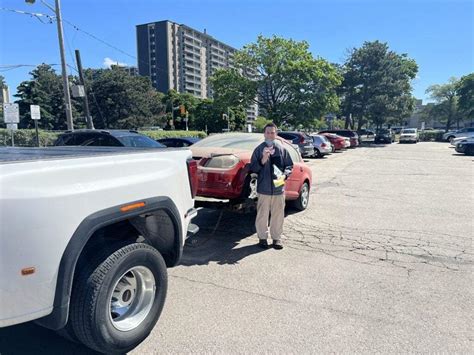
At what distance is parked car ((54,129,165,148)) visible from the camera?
10086 mm

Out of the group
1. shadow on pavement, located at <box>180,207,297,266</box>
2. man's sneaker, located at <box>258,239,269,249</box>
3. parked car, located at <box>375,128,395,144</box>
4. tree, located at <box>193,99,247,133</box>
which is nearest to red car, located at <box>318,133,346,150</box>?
parked car, located at <box>375,128,395,144</box>

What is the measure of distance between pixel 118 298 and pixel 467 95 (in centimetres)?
7068

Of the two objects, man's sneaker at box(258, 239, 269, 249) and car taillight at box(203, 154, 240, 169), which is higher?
car taillight at box(203, 154, 240, 169)

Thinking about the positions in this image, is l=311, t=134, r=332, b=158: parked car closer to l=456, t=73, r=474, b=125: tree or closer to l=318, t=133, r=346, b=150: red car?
Answer: l=318, t=133, r=346, b=150: red car

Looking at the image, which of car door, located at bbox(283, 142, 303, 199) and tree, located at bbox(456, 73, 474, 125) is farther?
tree, located at bbox(456, 73, 474, 125)

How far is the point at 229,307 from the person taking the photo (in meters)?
3.53

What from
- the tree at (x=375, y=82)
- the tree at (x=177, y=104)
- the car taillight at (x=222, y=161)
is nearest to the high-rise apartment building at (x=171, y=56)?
the tree at (x=177, y=104)

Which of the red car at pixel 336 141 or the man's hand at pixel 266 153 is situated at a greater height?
the man's hand at pixel 266 153

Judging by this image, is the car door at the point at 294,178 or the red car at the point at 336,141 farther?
the red car at the point at 336,141

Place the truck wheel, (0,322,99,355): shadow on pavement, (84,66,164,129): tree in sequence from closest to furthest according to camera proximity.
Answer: the truck wheel, (0,322,99,355): shadow on pavement, (84,66,164,129): tree

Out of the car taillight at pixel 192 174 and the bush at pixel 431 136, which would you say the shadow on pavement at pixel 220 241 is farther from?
the bush at pixel 431 136

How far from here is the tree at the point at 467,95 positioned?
193 ft

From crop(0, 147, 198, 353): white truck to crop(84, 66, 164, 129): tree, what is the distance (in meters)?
59.2

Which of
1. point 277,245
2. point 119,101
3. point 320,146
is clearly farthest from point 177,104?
point 277,245
